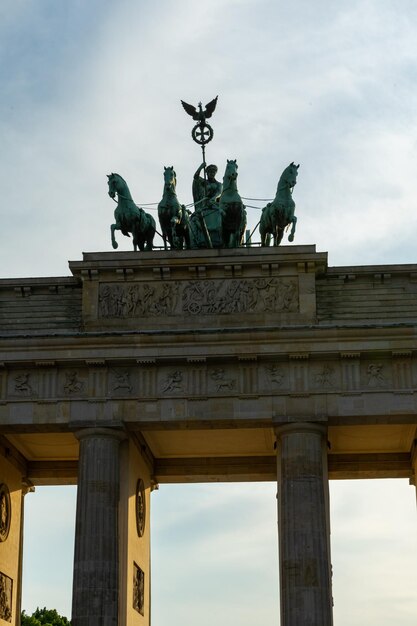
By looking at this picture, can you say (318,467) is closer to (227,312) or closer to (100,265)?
(227,312)

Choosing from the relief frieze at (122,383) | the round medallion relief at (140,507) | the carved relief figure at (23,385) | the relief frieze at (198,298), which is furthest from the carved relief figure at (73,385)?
the round medallion relief at (140,507)

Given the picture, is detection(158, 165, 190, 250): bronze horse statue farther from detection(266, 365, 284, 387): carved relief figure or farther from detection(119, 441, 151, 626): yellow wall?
detection(119, 441, 151, 626): yellow wall

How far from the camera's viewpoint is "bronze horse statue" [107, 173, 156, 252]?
38219 mm

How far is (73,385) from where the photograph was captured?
3569 cm

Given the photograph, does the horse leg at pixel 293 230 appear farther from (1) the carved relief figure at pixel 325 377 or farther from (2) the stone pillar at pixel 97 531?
(2) the stone pillar at pixel 97 531

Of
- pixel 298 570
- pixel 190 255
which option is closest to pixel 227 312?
pixel 190 255

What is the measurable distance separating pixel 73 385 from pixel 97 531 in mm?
4408

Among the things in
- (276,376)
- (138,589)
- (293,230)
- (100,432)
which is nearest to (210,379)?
(276,376)

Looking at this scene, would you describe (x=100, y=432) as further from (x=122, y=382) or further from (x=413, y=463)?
(x=413, y=463)

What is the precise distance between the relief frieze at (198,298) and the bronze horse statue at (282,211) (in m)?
2.35

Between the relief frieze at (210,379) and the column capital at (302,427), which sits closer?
the column capital at (302,427)

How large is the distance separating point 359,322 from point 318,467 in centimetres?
450

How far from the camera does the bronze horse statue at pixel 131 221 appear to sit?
125ft

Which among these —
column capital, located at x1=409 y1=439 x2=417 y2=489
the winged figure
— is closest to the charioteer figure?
the winged figure
